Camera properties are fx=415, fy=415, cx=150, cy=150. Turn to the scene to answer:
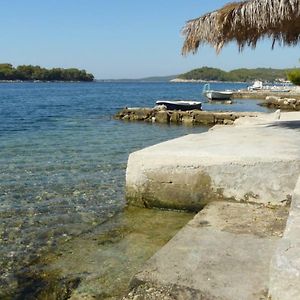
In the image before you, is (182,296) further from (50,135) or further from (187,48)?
(50,135)

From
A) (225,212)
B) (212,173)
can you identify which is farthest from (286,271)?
(212,173)

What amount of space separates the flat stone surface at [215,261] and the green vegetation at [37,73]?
184m

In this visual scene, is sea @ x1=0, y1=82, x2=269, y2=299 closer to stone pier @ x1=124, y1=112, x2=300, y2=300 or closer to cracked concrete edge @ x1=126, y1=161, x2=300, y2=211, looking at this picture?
cracked concrete edge @ x1=126, y1=161, x2=300, y2=211

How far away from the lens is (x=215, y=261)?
391 cm

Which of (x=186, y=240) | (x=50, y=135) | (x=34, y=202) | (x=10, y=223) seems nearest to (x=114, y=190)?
(x=34, y=202)

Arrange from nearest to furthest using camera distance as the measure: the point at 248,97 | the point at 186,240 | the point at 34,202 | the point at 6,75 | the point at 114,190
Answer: the point at 186,240 < the point at 34,202 < the point at 114,190 < the point at 248,97 < the point at 6,75

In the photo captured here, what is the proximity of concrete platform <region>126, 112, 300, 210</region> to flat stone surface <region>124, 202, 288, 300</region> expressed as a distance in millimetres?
661

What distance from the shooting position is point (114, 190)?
8578 mm

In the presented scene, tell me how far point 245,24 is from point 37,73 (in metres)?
186

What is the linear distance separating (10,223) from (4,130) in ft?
51.9

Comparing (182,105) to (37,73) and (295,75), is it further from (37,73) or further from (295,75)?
(37,73)

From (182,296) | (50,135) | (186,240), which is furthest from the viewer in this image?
(50,135)

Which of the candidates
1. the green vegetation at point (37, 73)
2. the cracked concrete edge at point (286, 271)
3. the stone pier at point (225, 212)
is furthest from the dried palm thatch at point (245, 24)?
the green vegetation at point (37, 73)

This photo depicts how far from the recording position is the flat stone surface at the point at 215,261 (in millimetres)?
3387
